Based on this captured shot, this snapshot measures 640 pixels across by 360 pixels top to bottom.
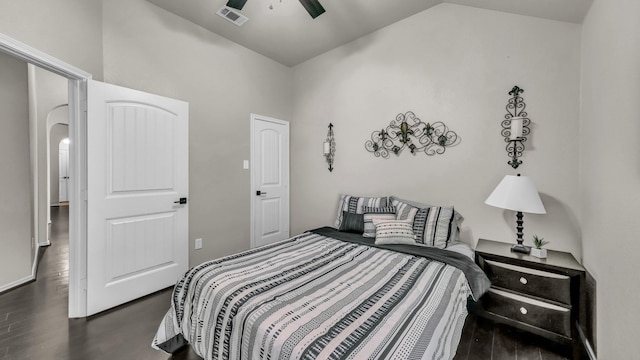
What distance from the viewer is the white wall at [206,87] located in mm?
2412

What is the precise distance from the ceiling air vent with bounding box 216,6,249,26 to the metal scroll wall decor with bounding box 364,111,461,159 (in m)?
1.96

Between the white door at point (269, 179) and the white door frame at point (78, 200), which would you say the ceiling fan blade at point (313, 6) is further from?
the white door frame at point (78, 200)

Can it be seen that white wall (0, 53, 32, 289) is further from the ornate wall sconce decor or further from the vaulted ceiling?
the ornate wall sconce decor

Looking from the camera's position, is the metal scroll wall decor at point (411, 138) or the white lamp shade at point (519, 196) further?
the metal scroll wall decor at point (411, 138)

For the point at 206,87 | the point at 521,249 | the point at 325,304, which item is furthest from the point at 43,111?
the point at 521,249

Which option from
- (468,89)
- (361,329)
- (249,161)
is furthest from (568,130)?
(249,161)

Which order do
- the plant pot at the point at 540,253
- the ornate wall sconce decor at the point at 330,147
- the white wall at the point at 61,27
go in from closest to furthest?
the white wall at the point at 61,27 → the plant pot at the point at 540,253 → the ornate wall sconce decor at the point at 330,147

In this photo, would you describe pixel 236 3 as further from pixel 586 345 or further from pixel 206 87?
pixel 586 345

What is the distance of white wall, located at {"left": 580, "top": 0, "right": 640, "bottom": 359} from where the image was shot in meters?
1.14

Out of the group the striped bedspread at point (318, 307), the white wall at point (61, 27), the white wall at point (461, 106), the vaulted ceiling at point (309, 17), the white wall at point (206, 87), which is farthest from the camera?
the white wall at point (206, 87)

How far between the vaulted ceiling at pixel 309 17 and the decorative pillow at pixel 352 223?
220 cm

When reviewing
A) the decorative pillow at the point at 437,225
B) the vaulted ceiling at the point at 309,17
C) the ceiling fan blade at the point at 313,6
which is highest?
the vaulted ceiling at the point at 309,17

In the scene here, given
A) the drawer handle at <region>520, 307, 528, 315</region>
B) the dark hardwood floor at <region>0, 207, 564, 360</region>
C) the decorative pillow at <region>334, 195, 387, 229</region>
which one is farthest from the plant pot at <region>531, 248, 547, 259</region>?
the decorative pillow at <region>334, 195, 387, 229</region>

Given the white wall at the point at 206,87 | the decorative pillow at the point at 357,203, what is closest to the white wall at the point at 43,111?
Answer: the white wall at the point at 206,87
